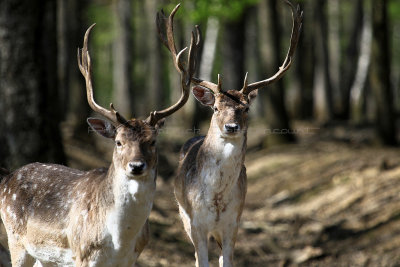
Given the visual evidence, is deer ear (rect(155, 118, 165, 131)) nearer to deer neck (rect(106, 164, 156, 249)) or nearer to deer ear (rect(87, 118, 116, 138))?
deer ear (rect(87, 118, 116, 138))

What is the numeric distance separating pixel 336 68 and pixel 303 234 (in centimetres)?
2682

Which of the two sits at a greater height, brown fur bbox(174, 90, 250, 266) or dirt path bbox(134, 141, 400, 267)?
brown fur bbox(174, 90, 250, 266)

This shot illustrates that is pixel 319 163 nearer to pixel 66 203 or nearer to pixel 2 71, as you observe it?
pixel 2 71

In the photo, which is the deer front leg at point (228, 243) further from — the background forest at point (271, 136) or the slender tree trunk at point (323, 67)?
the slender tree trunk at point (323, 67)

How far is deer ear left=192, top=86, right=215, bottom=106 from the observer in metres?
7.54

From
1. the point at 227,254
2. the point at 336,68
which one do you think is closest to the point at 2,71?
the point at 227,254

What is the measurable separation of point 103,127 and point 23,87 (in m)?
3.62

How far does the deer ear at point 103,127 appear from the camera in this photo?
6.05m

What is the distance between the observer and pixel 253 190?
1457cm

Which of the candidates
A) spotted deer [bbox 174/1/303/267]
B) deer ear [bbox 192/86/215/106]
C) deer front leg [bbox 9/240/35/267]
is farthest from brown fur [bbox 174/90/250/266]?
deer front leg [bbox 9/240/35/267]

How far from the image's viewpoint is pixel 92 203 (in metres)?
6.07

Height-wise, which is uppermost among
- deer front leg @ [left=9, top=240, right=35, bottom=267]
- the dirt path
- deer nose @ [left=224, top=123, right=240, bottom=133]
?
deer nose @ [left=224, top=123, right=240, bottom=133]

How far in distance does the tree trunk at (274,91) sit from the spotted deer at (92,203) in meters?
11.4

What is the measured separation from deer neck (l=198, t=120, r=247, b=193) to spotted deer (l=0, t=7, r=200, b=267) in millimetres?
806
